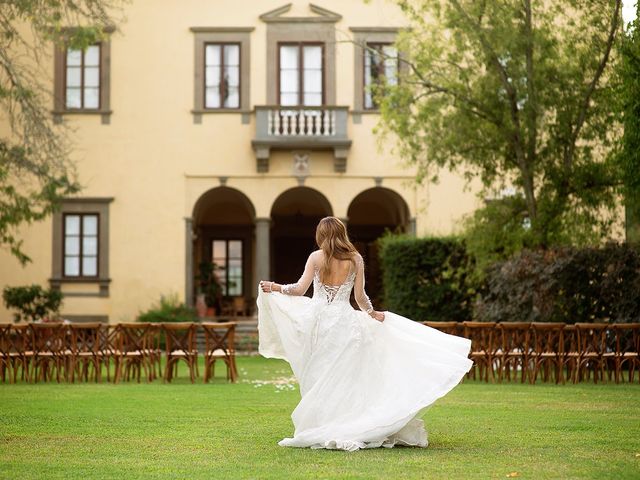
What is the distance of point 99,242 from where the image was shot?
29.4m

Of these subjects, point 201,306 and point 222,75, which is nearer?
point 222,75

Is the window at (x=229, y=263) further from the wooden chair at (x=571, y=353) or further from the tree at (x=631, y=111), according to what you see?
the tree at (x=631, y=111)

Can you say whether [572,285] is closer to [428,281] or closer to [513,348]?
[513,348]

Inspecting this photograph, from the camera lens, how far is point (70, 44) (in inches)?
779

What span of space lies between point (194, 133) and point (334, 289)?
67.7ft

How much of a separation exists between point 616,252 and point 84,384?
28.1ft

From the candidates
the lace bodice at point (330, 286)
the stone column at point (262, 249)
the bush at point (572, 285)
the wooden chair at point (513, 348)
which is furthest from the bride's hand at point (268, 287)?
the stone column at point (262, 249)

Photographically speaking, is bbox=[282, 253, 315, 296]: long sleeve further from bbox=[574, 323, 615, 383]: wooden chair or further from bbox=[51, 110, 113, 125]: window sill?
bbox=[51, 110, 113, 125]: window sill

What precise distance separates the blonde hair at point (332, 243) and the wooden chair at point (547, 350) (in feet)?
26.2

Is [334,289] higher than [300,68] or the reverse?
the reverse

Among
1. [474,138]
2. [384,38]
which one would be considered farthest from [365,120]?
[474,138]

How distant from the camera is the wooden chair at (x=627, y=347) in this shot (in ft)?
54.9

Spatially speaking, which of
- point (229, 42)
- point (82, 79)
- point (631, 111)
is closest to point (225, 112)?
point (229, 42)

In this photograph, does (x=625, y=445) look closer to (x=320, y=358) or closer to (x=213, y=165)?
(x=320, y=358)
